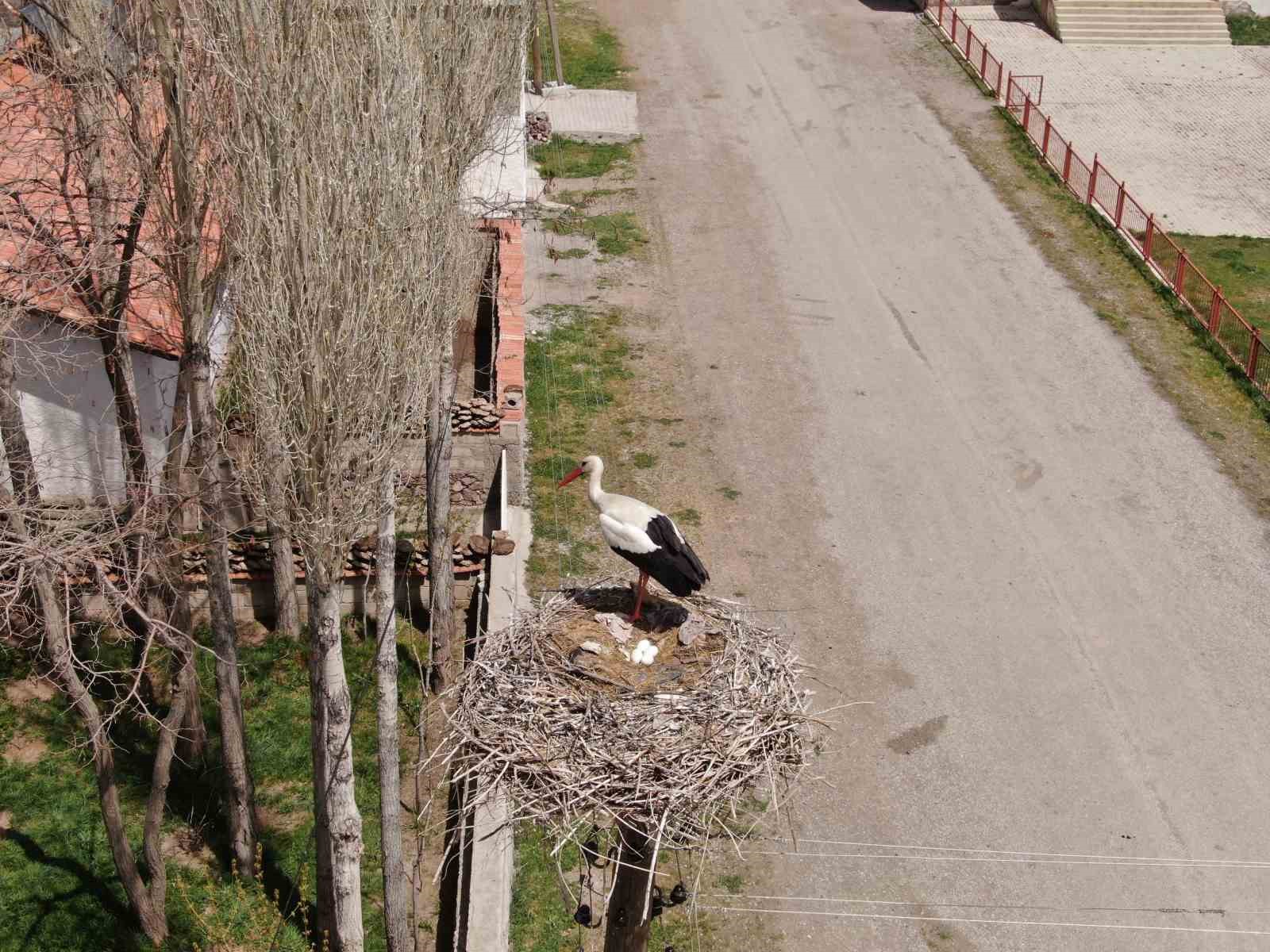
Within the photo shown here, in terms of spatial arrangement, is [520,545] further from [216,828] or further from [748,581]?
[216,828]

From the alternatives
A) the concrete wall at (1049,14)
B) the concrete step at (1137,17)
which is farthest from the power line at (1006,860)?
the concrete step at (1137,17)

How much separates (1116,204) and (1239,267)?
97.3 inches

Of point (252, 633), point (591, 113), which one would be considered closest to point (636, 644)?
point (252, 633)

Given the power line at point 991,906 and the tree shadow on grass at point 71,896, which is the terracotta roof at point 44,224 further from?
the power line at point 991,906

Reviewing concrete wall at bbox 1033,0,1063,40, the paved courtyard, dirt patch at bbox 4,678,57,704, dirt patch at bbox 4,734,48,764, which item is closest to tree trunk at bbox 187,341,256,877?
dirt patch at bbox 4,734,48,764

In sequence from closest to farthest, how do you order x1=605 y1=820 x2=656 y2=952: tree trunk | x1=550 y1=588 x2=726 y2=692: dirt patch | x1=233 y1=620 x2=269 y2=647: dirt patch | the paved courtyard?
x1=605 y1=820 x2=656 y2=952: tree trunk
x1=550 y1=588 x2=726 y2=692: dirt patch
x1=233 y1=620 x2=269 y2=647: dirt patch
the paved courtyard

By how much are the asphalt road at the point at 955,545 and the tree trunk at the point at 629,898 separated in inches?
111

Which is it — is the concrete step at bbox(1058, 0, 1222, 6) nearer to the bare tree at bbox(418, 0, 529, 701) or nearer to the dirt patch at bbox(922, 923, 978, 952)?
the bare tree at bbox(418, 0, 529, 701)

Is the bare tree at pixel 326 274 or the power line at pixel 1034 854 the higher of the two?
the bare tree at pixel 326 274

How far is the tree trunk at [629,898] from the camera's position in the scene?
34.2ft

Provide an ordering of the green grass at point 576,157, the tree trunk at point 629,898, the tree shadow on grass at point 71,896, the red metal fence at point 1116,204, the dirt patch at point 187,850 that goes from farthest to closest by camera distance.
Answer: the green grass at point 576,157, the red metal fence at point 1116,204, the dirt patch at point 187,850, the tree shadow on grass at point 71,896, the tree trunk at point 629,898

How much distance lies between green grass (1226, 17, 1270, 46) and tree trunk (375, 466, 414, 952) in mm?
29899

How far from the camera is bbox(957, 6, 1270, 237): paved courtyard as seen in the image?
92.6 feet

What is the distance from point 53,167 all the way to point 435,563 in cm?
541
